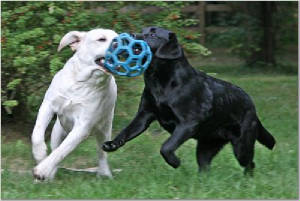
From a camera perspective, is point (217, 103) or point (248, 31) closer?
point (217, 103)

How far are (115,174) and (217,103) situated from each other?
50.3 inches

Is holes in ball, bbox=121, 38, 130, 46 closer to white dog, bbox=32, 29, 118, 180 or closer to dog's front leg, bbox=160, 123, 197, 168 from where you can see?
white dog, bbox=32, 29, 118, 180

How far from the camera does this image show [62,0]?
22.7ft

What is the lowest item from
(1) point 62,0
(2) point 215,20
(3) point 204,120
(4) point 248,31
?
(2) point 215,20

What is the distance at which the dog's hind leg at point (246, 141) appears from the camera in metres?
5.38

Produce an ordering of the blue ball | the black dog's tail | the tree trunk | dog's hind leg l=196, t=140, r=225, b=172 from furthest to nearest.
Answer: the tree trunk
the black dog's tail
dog's hind leg l=196, t=140, r=225, b=172
the blue ball

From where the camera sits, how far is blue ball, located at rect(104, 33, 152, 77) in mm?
4766

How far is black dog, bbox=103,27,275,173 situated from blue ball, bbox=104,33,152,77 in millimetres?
129

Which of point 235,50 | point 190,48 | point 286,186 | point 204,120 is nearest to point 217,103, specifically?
point 204,120

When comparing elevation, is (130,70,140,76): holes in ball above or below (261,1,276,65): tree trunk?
above

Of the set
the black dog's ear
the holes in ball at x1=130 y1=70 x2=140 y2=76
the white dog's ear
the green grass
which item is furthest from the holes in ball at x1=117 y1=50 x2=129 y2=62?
the green grass

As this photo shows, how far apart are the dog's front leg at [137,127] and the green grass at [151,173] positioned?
364 millimetres

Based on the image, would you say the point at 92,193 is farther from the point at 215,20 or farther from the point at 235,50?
the point at 215,20

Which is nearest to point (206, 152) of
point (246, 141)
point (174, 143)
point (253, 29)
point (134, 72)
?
point (246, 141)
